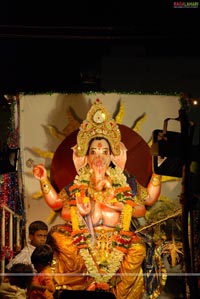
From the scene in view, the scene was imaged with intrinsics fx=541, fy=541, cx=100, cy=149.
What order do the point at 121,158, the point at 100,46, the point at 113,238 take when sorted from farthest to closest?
the point at 100,46 < the point at 121,158 < the point at 113,238

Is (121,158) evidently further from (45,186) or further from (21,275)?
(21,275)

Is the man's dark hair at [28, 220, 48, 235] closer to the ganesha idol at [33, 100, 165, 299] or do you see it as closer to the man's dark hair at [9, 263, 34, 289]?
the ganesha idol at [33, 100, 165, 299]

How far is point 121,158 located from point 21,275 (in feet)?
4.32

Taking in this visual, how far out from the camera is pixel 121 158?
Answer: 471cm

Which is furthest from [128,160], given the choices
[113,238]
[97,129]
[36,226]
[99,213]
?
[36,226]

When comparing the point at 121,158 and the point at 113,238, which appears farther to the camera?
the point at 121,158

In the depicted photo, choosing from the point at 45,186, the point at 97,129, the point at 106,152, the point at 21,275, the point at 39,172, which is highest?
the point at 97,129

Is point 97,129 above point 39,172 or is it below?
above

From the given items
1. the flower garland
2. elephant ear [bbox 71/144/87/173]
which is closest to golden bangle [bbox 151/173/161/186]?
the flower garland

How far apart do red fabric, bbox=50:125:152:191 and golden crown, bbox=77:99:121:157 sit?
65mm

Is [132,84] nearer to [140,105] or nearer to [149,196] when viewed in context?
[140,105]

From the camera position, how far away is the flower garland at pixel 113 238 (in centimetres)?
458

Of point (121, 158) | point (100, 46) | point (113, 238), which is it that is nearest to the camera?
point (113, 238)

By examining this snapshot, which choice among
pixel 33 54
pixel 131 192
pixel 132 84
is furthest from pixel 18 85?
pixel 131 192
